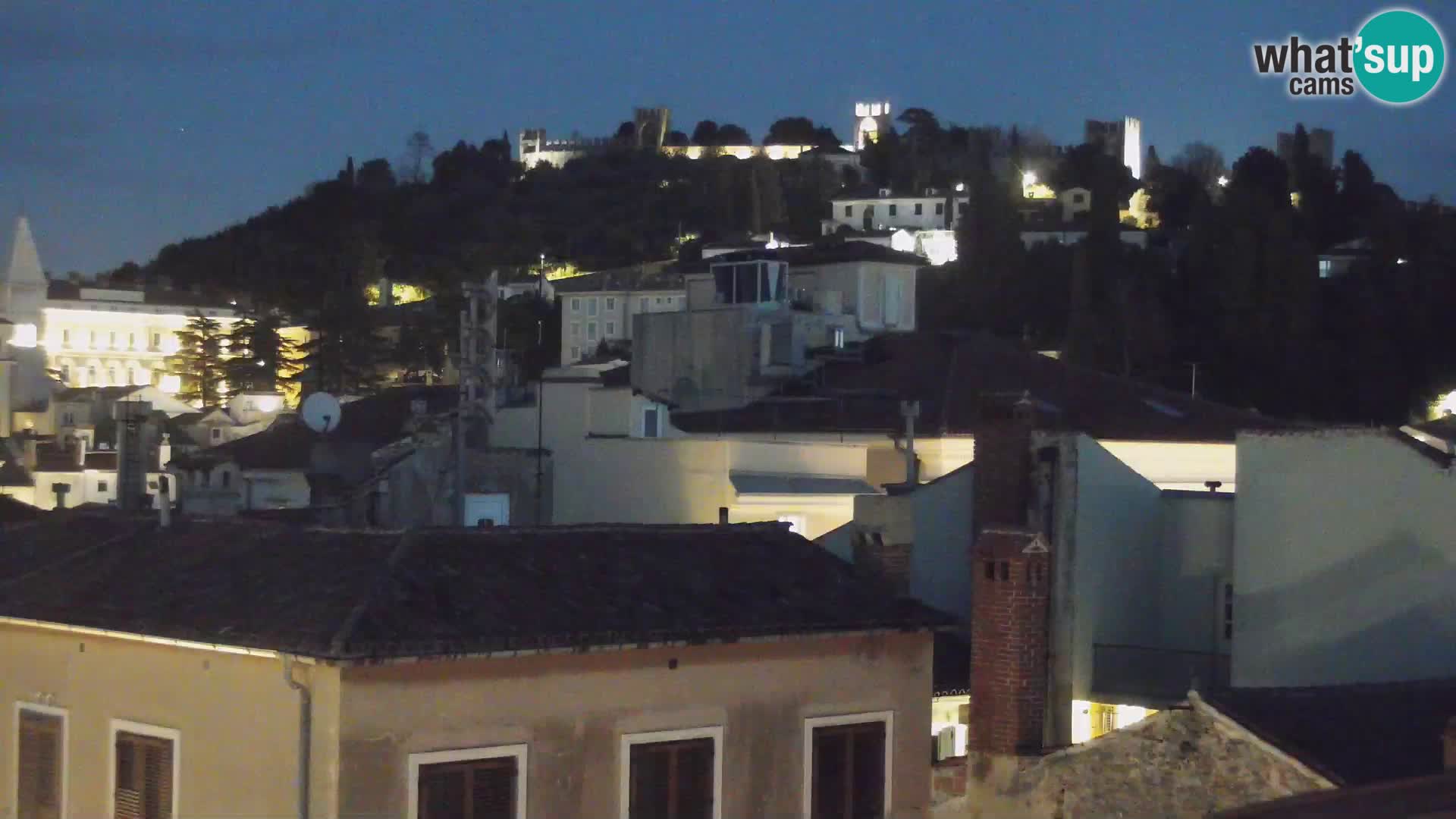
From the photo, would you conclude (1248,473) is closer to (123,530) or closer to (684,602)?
(684,602)

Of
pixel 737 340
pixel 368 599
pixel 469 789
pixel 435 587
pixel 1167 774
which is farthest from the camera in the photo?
pixel 737 340

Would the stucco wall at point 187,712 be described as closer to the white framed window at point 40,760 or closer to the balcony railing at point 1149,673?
the white framed window at point 40,760

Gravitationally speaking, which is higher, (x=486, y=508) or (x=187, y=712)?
(x=486, y=508)

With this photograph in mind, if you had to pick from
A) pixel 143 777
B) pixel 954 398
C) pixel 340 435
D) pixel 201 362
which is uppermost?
pixel 201 362

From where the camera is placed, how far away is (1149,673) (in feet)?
51.0

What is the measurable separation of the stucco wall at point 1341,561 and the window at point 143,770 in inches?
288

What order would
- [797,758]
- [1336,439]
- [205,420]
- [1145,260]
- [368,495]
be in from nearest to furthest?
[797,758], [1336,439], [368,495], [205,420], [1145,260]

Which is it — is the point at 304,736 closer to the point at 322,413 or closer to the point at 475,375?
the point at 475,375

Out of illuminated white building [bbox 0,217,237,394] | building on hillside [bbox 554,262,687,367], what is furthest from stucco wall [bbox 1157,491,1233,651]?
illuminated white building [bbox 0,217,237,394]

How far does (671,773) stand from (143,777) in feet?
10.5

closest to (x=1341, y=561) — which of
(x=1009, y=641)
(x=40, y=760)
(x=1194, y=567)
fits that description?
(x=1194, y=567)

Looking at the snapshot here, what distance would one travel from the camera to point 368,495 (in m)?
22.7

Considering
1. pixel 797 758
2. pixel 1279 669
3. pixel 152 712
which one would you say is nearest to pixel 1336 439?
pixel 1279 669

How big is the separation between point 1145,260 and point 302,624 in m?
65.7
